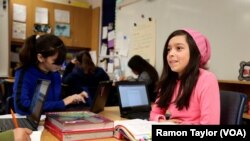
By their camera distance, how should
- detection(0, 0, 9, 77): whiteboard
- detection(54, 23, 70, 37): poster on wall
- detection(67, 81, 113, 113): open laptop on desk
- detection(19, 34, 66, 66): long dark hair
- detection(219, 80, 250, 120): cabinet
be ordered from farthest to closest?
detection(54, 23, 70, 37): poster on wall → detection(0, 0, 9, 77): whiteboard → detection(219, 80, 250, 120): cabinet → detection(67, 81, 113, 113): open laptop on desk → detection(19, 34, 66, 66): long dark hair

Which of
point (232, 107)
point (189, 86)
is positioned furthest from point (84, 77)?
point (232, 107)

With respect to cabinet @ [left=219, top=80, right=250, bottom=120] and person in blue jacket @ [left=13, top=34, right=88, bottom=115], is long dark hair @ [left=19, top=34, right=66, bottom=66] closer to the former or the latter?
person in blue jacket @ [left=13, top=34, right=88, bottom=115]

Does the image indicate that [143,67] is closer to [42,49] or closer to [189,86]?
[42,49]

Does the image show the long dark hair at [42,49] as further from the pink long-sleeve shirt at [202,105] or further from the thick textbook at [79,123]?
the pink long-sleeve shirt at [202,105]

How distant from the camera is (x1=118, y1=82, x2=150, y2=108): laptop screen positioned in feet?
6.18

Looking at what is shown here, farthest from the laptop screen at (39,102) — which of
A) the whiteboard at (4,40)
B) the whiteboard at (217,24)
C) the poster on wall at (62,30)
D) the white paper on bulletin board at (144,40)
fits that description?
the poster on wall at (62,30)

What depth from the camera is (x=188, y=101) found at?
138 centimetres

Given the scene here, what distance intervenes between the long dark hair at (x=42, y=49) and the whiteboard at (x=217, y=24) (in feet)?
5.33

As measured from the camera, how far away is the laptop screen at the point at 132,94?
1.88 m

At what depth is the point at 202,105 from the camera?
1.32m

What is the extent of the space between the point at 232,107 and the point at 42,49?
1116 millimetres

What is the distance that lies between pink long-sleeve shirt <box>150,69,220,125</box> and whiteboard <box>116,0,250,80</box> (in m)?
1.25

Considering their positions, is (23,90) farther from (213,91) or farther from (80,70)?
(80,70)

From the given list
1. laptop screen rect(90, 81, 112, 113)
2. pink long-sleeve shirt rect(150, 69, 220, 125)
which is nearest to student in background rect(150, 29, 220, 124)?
pink long-sleeve shirt rect(150, 69, 220, 125)
